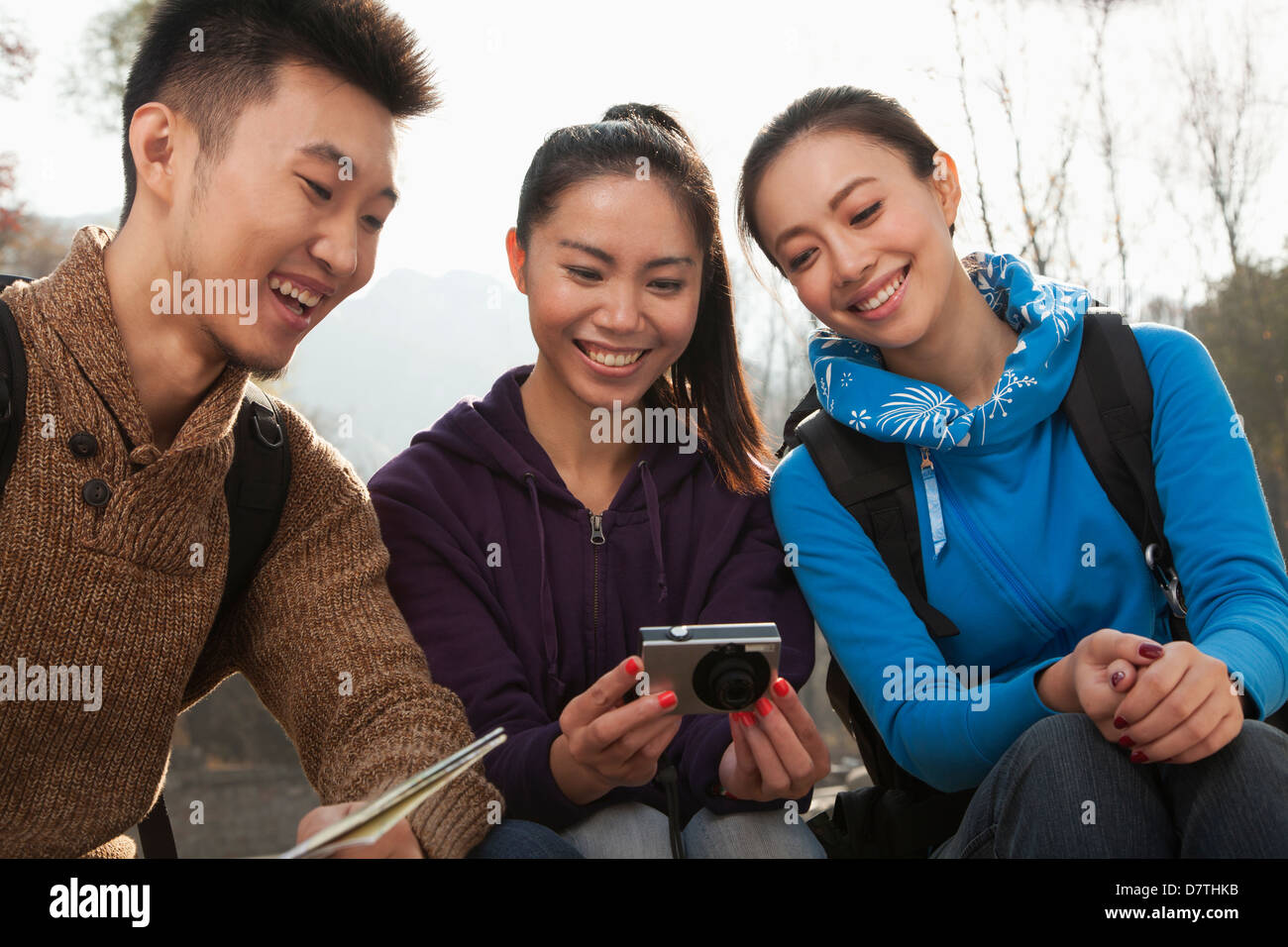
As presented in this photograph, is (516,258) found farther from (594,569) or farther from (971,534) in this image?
(971,534)

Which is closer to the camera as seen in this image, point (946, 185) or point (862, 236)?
point (862, 236)

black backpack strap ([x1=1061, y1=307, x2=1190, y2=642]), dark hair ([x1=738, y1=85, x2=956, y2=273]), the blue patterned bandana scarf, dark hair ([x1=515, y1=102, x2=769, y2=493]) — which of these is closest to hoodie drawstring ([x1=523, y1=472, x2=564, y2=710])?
dark hair ([x1=515, y1=102, x2=769, y2=493])

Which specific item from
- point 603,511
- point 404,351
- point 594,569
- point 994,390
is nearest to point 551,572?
point 594,569

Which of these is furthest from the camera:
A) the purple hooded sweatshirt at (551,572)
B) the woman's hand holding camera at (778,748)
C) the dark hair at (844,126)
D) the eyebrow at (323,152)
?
the dark hair at (844,126)

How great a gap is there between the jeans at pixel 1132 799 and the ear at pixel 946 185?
1405mm

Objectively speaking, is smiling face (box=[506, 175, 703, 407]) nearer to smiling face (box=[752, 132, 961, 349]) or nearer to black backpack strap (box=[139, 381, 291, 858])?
smiling face (box=[752, 132, 961, 349])

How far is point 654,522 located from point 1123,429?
1123 mm

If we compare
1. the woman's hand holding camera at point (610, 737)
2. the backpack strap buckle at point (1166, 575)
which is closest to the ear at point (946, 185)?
the backpack strap buckle at point (1166, 575)

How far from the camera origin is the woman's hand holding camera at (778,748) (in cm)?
203

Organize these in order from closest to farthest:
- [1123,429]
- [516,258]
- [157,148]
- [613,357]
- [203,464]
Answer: [203,464], [157,148], [1123,429], [613,357], [516,258]

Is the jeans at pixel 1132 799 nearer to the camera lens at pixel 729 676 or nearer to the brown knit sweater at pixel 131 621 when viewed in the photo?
the camera lens at pixel 729 676

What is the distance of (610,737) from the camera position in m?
1.93

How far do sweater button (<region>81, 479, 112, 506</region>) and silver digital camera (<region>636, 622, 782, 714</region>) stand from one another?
1.04m

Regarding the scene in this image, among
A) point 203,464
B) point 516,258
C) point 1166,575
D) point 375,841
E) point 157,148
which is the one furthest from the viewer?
point 516,258
